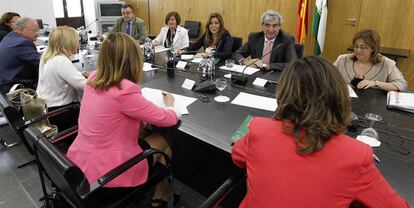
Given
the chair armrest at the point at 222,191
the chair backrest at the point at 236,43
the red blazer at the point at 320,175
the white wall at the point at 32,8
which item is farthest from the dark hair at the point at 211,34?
the white wall at the point at 32,8

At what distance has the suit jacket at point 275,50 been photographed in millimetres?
2656

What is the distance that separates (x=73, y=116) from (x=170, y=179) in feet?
3.26

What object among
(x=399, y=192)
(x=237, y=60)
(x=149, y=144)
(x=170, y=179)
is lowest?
(x=170, y=179)

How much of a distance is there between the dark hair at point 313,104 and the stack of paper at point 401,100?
3.29 ft

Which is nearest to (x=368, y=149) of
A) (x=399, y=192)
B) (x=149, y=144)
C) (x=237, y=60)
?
(x=399, y=192)

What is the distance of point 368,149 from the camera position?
0.81m

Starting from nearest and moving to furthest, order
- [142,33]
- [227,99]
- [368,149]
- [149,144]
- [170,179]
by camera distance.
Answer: [368,149] < [170,179] < [149,144] < [227,99] < [142,33]

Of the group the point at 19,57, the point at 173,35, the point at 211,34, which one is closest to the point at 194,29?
the point at 173,35

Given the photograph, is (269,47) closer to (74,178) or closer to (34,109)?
(34,109)

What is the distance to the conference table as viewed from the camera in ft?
3.59

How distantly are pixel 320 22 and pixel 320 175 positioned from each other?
11.4 ft

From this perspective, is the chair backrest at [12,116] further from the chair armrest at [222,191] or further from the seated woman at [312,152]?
the seated woman at [312,152]

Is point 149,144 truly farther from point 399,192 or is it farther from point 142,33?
point 142,33

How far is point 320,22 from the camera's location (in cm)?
380
